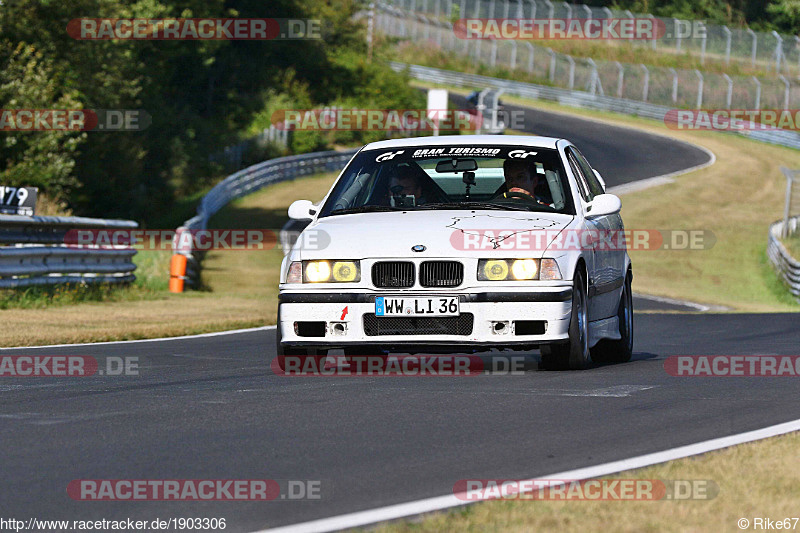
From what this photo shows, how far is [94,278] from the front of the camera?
20.1 meters

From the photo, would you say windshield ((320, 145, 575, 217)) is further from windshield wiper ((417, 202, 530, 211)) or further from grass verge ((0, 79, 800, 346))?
grass verge ((0, 79, 800, 346))

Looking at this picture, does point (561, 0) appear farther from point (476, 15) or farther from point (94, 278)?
point (94, 278)

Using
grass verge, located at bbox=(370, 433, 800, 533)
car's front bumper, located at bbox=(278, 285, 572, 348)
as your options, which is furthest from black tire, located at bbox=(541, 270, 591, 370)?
grass verge, located at bbox=(370, 433, 800, 533)

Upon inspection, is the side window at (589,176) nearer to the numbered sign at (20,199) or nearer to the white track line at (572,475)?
the white track line at (572,475)

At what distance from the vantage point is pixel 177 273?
22.9 metres

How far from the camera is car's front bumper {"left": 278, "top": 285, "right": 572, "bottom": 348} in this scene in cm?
864

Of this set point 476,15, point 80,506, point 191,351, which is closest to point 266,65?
point 476,15

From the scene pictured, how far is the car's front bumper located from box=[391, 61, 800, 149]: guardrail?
56.4 metres

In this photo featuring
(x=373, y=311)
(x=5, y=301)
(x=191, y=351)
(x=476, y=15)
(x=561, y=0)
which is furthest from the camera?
(x=561, y=0)

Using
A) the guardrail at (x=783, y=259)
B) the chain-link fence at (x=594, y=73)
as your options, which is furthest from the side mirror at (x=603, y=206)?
the chain-link fence at (x=594, y=73)

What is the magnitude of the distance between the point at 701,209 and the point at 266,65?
1025 inches

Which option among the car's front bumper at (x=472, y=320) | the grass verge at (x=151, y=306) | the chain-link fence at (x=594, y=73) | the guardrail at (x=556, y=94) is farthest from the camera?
the guardrail at (x=556, y=94)

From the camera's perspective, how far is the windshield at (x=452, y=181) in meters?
9.79

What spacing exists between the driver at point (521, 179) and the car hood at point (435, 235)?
471 mm
